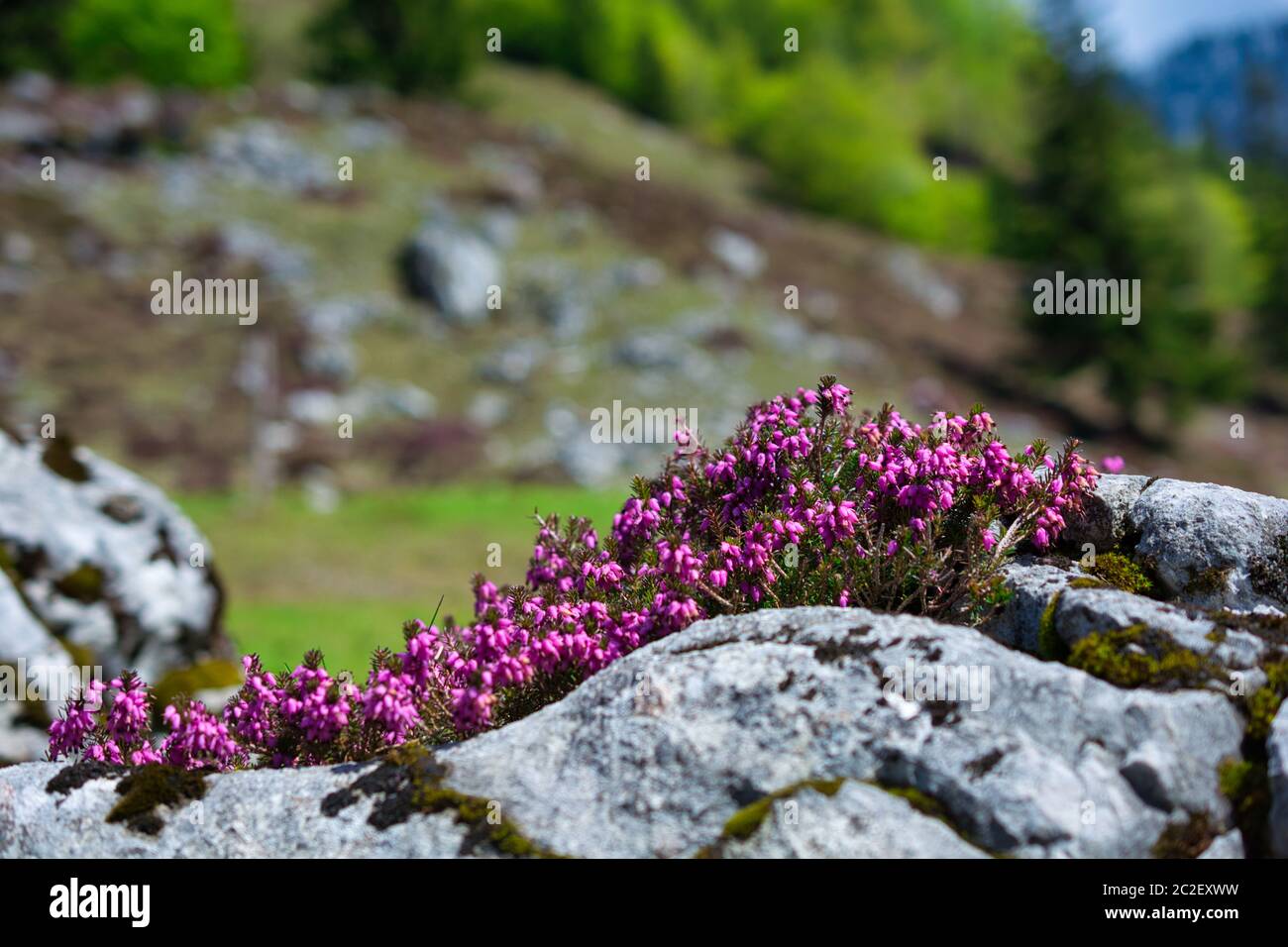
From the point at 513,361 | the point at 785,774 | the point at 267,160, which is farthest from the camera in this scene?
the point at 267,160

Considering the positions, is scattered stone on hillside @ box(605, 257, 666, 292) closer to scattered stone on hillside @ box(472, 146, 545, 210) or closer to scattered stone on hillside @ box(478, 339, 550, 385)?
scattered stone on hillside @ box(478, 339, 550, 385)

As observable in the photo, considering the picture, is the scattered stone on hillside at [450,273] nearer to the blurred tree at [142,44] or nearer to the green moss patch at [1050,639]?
the blurred tree at [142,44]

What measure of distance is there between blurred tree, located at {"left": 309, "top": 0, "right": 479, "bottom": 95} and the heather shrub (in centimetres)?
6203

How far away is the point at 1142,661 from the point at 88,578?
27.8 ft

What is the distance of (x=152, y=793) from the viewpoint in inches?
176

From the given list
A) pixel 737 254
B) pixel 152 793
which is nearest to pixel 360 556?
pixel 152 793

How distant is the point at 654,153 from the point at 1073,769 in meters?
73.7

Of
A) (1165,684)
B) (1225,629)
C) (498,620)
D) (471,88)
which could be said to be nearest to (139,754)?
(498,620)

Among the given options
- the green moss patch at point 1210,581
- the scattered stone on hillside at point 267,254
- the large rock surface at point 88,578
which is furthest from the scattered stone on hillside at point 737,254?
the green moss patch at point 1210,581

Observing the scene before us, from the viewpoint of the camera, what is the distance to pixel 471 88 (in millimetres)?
70250

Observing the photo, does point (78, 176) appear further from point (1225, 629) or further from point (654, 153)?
point (1225, 629)

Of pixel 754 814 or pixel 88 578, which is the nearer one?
pixel 754 814

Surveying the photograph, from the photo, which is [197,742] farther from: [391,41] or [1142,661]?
[391,41]

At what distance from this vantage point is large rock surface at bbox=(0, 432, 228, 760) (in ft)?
28.2
